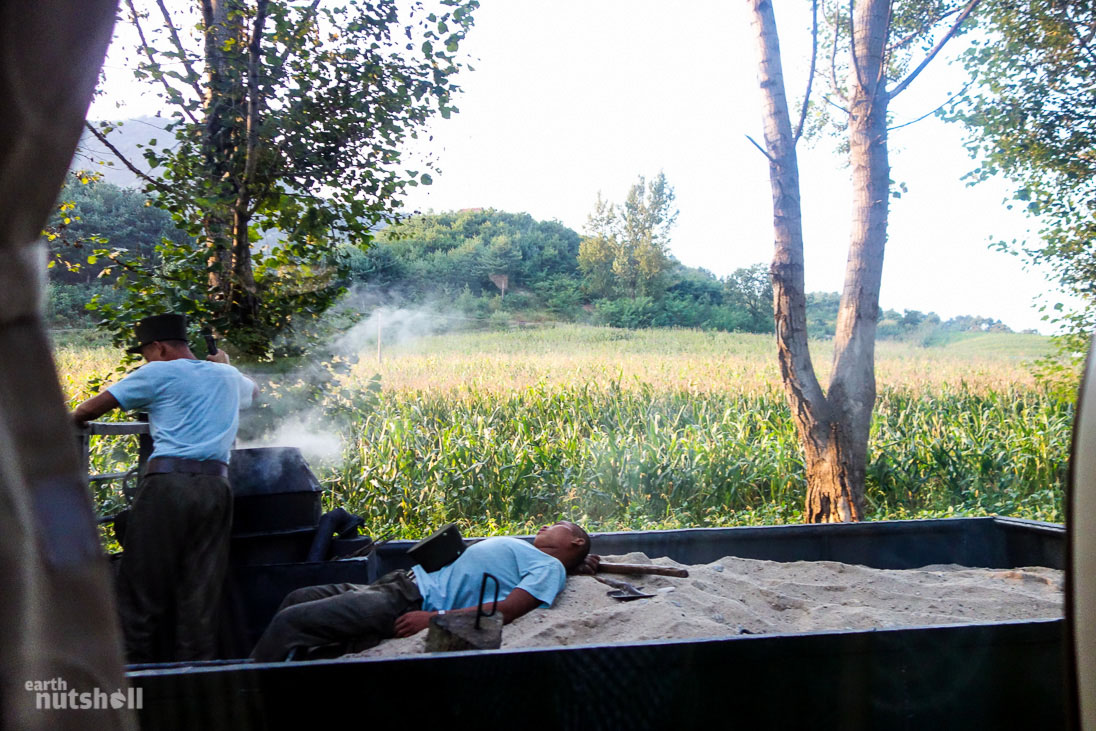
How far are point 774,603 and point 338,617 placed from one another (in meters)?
2.01

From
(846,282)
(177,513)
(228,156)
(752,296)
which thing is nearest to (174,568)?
(177,513)

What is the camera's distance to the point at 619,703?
7.56 ft

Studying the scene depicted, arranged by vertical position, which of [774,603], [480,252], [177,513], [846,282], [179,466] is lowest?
[774,603]

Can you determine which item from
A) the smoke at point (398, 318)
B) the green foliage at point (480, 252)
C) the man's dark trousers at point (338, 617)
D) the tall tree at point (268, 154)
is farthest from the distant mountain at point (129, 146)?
the green foliage at point (480, 252)

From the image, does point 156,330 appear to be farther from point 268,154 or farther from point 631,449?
point 631,449

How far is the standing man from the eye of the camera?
12.1 ft

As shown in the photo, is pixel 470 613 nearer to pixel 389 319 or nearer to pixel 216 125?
pixel 216 125

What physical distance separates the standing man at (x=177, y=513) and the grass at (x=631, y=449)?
209 centimetres

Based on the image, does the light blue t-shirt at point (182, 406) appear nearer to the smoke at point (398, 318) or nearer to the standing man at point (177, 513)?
the standing man at point (177, 513)

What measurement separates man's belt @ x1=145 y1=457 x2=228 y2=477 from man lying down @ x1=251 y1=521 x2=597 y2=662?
951 millimetres

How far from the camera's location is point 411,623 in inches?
127

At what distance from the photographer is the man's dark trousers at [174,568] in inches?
145

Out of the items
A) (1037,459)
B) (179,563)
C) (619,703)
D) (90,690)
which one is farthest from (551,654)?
(1037,459)

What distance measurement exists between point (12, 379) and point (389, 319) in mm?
17181
